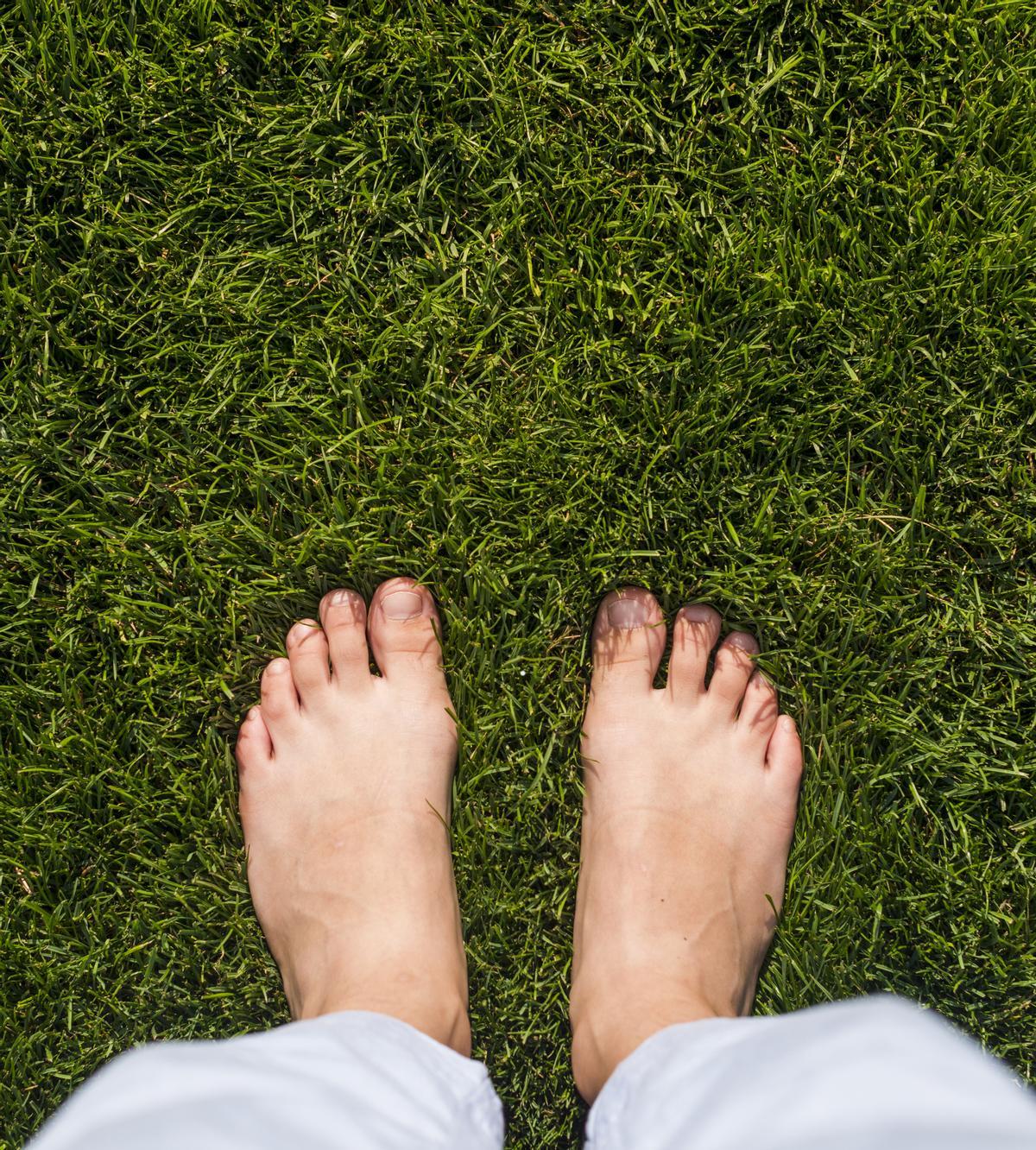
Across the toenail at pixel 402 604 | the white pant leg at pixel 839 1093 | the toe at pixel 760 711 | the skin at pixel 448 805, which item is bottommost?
the skin at pixel 448 805

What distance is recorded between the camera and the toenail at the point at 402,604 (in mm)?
1540

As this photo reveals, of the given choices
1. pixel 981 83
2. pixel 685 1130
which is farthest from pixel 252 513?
pixel 981 83

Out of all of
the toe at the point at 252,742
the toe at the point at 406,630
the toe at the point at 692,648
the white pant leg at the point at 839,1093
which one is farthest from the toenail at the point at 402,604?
the white pant leg at the point at 839,1093

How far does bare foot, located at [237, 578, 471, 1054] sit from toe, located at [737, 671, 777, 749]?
53 cm

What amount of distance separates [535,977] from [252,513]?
0.94 metres

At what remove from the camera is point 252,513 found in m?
1.54

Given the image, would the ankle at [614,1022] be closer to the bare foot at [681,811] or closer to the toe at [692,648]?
the bare foot at [681,811]

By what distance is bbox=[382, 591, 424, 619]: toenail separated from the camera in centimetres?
154

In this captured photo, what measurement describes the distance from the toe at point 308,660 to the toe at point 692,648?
2.07 feet

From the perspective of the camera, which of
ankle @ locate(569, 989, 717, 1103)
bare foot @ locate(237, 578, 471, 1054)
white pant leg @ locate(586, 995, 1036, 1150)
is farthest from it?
bare foot @ locate(237, 578, 471, 1054)

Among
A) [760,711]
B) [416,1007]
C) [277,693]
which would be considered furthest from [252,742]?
[760,711]

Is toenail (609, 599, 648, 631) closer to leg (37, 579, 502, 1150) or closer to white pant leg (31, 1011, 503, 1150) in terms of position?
leg (37, 579, 502, 1150)

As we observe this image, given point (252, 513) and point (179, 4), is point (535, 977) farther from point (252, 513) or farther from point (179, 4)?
point (179, 4)

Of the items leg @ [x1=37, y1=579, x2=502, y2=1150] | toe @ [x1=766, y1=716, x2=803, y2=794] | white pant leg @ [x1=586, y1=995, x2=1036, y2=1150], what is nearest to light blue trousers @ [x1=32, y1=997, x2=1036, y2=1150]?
white pant leg @ [x1=586, y1=995, x2=1036, y2=1150]
